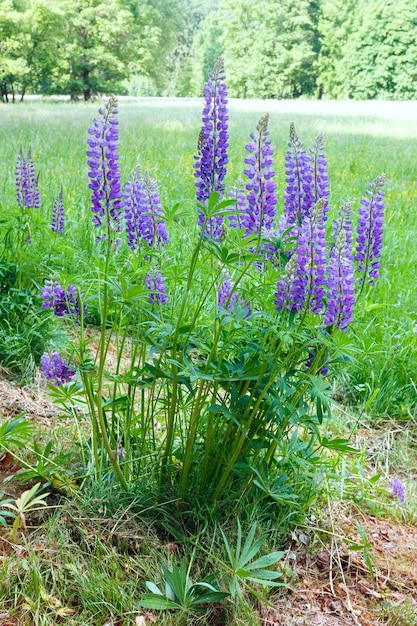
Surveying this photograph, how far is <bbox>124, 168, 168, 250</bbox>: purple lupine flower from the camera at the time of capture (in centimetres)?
194

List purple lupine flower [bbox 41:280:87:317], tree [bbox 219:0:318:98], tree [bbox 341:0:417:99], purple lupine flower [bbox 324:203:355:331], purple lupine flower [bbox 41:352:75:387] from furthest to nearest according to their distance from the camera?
tree [bbox 219:0:318:98]
tree [bbox 341:0:417:99]
purple lupine flower [bbox 41:280:87:317]
purple lupine flower [bbox 41:352:75:387]
purple lupine flower [bbox 324:203:355:331]

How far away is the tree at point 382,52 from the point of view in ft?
124

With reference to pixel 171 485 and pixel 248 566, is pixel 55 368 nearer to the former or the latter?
pixel 171 485

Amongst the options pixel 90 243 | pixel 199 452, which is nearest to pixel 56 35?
pixel 90 243

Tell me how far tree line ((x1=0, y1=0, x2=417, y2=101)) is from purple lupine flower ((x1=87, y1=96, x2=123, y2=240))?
29906mm

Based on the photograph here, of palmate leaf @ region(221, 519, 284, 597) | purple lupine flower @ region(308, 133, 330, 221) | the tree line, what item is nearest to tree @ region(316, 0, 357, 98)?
the tree line

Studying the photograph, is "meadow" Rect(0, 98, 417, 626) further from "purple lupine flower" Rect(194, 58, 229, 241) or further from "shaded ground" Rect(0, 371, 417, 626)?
"purple lupine flower" Rect(194, 58, 229, 241)

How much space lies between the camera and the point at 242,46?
150 ft

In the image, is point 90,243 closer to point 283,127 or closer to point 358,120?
point 283,127

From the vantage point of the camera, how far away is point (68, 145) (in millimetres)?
8797

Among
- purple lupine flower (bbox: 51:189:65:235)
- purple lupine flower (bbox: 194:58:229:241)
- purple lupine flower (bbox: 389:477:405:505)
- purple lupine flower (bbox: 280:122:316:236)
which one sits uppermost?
purple lupine flower (bbox: 194:58:229:241)

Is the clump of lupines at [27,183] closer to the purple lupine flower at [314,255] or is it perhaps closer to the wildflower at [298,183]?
the wildflower at [298,183]

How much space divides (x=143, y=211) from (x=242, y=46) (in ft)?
159

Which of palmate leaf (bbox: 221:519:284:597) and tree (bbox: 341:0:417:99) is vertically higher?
tree (bbox: 341:0:417:99)
